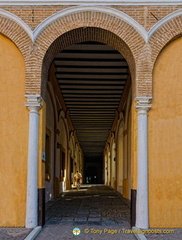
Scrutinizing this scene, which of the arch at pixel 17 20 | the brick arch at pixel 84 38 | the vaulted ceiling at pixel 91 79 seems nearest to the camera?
the arch at pixel 17 20

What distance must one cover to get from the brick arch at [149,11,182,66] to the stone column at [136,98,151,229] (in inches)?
42.5

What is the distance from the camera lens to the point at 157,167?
25.8ft

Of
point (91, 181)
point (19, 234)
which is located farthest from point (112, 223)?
point (91, 181)

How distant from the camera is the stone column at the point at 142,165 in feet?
25.1

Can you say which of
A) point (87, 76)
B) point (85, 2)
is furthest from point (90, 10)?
point (87, 76)

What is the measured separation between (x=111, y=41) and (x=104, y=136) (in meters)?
20.1

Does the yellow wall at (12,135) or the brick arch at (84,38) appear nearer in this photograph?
the yellow wall at (12,135)

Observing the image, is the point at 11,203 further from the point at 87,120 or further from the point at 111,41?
the point at 87,120

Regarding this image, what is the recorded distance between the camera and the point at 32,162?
25.5 ft

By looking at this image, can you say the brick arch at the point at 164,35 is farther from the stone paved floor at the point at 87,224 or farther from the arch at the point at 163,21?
the stone paved floor at the point at 87,224

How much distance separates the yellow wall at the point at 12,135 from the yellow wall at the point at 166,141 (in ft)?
9.51

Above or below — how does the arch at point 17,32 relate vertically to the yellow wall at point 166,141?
above

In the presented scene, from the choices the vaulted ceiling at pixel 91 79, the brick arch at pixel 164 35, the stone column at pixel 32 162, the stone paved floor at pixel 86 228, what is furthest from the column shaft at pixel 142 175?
the vaulted ceiling at pixel 91 79

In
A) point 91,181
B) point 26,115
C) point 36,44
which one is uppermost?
point 36,44
